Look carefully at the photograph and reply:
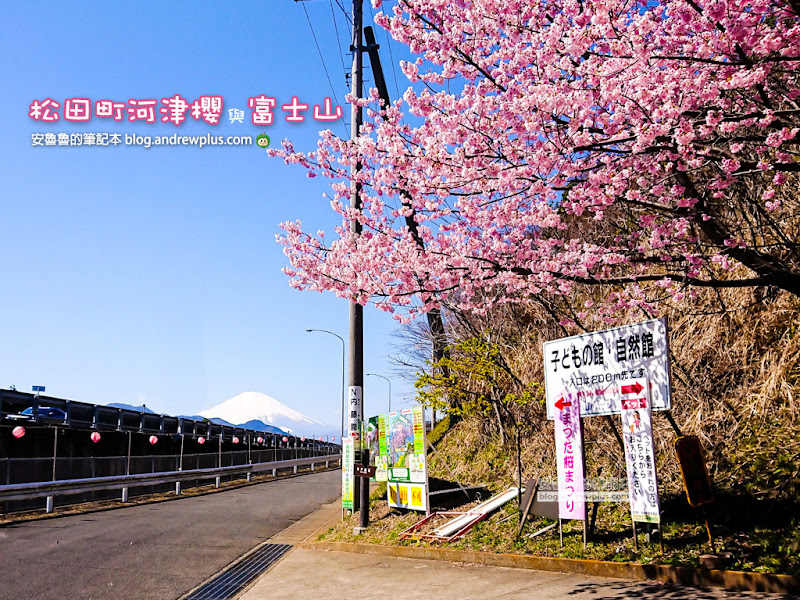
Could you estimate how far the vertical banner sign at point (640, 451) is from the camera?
8742 mm

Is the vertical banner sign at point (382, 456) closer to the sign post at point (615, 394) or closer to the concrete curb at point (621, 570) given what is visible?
the concrete curb at point (621, 570)

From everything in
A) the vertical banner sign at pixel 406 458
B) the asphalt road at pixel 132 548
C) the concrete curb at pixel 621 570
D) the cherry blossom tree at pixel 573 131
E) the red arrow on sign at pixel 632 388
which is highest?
the cherry blossom tree at pixel 573 131

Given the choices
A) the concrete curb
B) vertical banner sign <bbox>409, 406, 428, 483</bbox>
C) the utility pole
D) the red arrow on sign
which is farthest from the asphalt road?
the red arrow on sign

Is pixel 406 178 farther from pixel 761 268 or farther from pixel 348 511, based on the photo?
pixel 348 511

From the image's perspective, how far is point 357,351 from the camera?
46.8 ft

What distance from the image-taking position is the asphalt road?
30.3 feet

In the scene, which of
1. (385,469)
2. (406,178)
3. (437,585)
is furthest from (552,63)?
(385,469)

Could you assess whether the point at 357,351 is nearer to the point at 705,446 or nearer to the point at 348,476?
the point at 348,476

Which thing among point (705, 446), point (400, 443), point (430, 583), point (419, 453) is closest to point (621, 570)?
point (430, 583)

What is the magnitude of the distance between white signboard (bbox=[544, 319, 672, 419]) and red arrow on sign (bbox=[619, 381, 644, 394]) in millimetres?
Answer: 58

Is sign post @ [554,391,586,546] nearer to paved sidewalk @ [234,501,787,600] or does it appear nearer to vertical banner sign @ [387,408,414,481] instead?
paved sidewalk @ [234,501,787,600]

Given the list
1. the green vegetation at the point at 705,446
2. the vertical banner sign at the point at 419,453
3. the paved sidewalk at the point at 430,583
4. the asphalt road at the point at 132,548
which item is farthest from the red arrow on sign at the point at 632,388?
the asphalt road at the point at 132,548

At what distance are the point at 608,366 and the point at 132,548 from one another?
9101mm

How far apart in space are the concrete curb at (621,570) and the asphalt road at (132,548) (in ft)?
11.5
